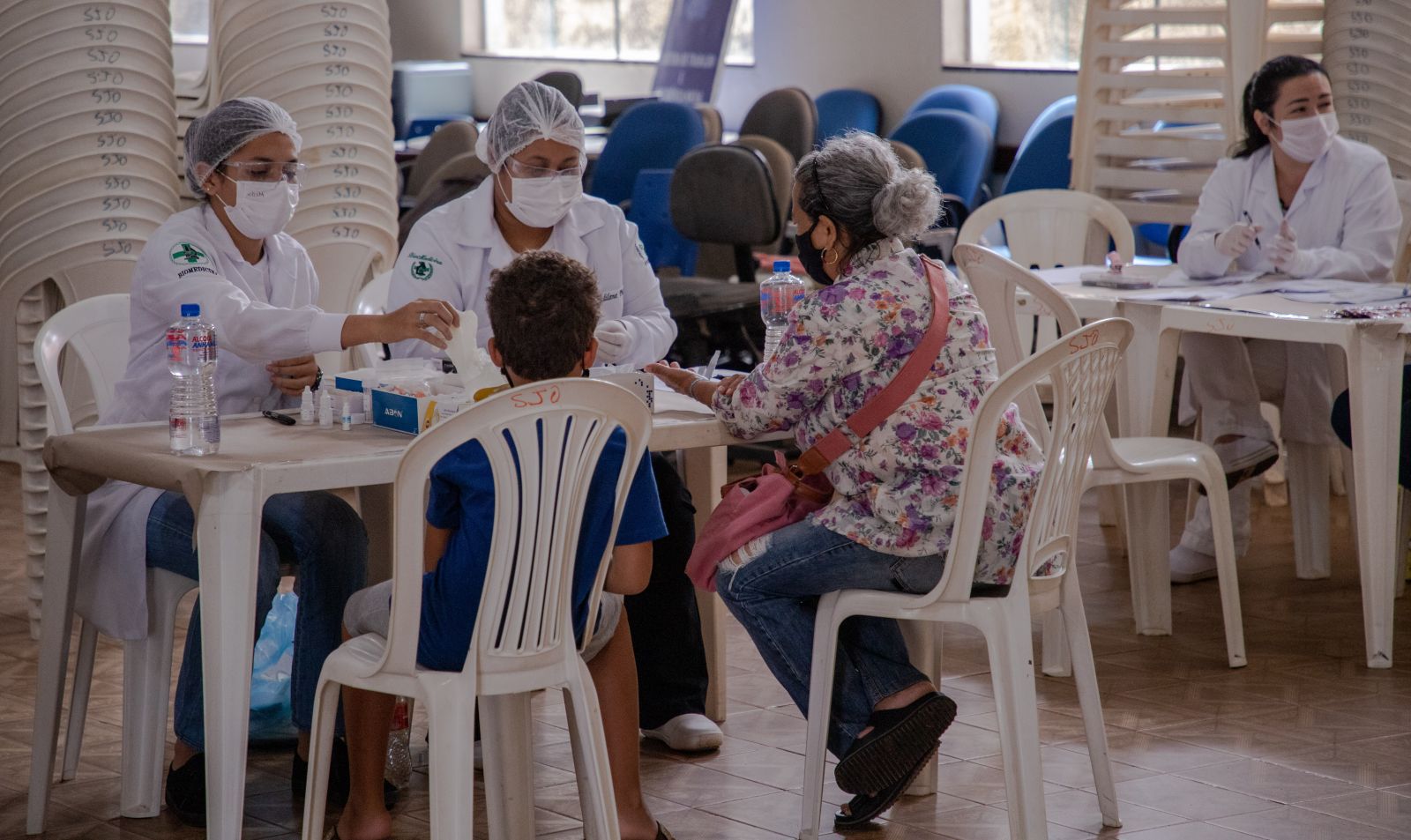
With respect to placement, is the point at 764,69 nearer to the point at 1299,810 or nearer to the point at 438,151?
the point at 438,151

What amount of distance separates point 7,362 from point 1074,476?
315cm

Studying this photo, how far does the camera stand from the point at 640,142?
8828mm

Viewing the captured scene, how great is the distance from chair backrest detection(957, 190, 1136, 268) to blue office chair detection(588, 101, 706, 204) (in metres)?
3.34

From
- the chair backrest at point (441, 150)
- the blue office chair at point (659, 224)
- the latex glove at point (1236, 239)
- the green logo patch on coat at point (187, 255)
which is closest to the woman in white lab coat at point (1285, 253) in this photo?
the latex glove at point (1236, 239)

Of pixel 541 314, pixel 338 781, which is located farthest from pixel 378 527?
pixel 541 314

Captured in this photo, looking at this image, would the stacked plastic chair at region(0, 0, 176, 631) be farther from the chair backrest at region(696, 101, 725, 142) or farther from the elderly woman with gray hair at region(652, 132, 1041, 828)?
the chair backrest at region(696, 101, 725, 142)

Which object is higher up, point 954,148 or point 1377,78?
point 1377,78

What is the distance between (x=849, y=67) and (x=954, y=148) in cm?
220

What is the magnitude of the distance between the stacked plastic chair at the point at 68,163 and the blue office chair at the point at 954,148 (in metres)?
5.07

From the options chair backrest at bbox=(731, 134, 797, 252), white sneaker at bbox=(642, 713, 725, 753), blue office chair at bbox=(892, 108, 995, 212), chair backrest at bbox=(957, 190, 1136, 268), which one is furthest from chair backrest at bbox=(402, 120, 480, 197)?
white sneaker at bbox=(642, 713, 725, 753)

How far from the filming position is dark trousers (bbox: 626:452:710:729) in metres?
3.53

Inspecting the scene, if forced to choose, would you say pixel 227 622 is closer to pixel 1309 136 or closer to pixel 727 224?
pixel 1309 136

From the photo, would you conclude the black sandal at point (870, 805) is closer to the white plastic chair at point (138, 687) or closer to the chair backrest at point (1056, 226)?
the white plastic chair at point (138, 687)

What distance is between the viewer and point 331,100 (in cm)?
492
